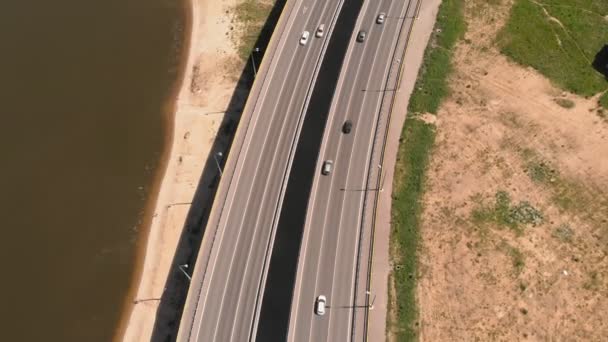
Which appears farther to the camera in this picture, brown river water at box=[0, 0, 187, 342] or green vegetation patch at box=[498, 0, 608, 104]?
green vegetation patch at box=[498, 0, 608, 104]

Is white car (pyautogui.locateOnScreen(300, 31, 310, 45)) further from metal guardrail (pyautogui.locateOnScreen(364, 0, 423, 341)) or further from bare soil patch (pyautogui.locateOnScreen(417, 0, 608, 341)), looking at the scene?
bare soil patch (pyautogui.locateOnScreen(417, 0, 608, 341))

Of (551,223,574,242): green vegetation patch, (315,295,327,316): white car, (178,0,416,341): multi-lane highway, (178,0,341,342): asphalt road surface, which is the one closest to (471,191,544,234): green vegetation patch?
(551,223,574,242): green vegetation patch

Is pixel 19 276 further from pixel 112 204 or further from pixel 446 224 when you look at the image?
pixel 446 224

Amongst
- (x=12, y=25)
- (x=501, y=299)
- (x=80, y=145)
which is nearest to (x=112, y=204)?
(x=80, y=145)

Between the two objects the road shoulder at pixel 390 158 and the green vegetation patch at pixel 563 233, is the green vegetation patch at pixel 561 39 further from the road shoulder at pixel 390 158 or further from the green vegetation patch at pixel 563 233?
the green vegetation patch at pixel 563 233

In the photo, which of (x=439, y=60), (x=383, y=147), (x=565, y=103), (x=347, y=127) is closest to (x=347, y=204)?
(x=383, y=147)

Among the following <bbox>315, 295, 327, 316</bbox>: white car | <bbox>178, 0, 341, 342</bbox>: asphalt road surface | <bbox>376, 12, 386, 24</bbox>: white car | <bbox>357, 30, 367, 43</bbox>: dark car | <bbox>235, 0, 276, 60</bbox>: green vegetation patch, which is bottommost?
<bbox>315, 295, 327, 316</bbox>: white car

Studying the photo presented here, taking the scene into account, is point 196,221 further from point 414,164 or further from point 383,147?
point 414,164
